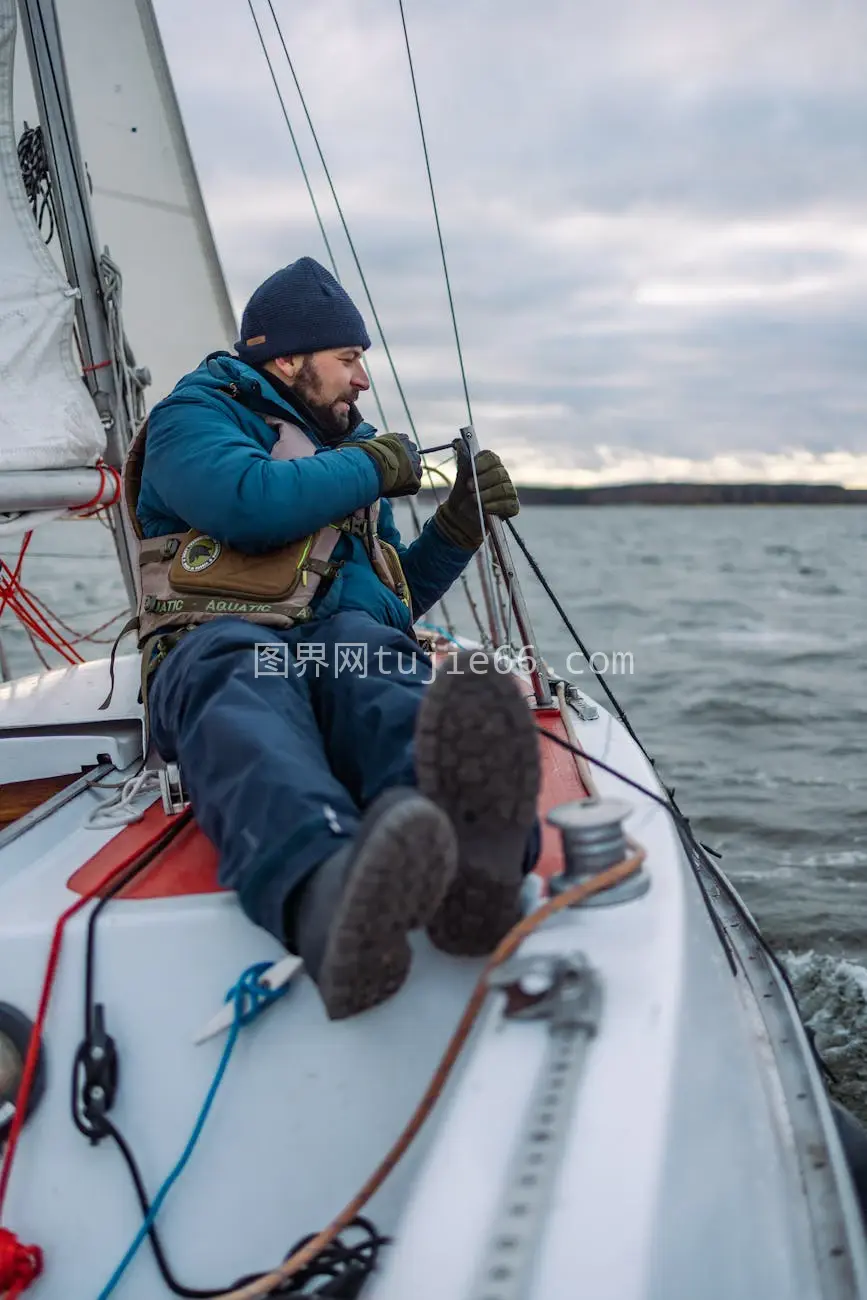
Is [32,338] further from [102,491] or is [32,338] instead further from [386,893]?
[386,893]

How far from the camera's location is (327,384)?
228cm

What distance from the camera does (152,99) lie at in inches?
151

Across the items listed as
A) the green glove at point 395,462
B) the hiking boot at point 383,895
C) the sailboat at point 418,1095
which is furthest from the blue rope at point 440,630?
the hiking boot at point 383,895

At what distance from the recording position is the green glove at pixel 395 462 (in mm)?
2049

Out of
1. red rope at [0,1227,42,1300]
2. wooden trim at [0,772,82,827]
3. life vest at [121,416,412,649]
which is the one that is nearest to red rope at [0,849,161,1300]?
red rope at [0,1227,42,1300]

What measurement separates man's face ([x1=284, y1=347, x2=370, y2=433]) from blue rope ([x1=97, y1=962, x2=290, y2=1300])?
1.27 metres

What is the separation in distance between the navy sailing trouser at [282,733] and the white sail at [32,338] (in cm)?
118

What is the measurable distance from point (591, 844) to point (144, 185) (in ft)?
11.2

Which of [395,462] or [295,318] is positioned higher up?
[295,318]

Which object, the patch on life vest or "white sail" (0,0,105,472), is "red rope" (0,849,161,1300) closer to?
the patch on life vest

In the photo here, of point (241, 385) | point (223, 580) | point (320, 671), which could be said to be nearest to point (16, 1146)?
point (320, 671)

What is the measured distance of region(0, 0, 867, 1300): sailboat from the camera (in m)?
0.93

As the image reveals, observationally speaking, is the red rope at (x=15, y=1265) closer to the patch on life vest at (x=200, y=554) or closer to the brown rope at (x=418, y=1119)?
the brown rope at (x=418, y=1119)

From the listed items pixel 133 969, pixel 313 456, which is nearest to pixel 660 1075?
pixel 133 969
